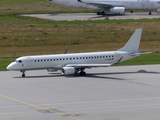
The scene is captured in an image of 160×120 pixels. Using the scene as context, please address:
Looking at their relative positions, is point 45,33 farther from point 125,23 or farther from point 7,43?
point 125,23

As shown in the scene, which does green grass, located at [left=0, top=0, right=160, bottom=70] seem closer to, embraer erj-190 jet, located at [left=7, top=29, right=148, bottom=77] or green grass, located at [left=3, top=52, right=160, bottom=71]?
green grass, located at [left=3, top=52, right=160, bottom=71]

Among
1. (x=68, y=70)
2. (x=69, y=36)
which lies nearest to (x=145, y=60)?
(x=68, y=70)

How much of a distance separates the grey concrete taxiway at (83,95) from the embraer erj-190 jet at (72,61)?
1.13 meters

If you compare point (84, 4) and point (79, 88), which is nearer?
point (79, 88)

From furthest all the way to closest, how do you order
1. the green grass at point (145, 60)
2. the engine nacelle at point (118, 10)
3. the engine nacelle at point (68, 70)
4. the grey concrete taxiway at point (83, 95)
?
the engine nacelle at point (118, 10) < the green grass at point (145, 60) < the engine nacelle at point (68, 70) < the grey concrete taxiway at point (83, 95)

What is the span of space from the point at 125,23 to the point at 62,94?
217 feet

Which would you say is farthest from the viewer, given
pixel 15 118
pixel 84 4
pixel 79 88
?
pixel 84 4

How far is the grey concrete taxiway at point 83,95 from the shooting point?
1182 inches

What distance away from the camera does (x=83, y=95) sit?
37531 mm

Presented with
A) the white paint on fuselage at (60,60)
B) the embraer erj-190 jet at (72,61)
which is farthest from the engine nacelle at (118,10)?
the white paint on fuselage at (60,60)

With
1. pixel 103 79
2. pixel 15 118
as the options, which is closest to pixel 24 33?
pixel 103 79

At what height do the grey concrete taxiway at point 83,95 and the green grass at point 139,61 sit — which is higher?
the grey concrete taxiway at point 83,95

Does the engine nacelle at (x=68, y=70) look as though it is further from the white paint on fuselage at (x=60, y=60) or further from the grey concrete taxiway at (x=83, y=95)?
the white paint on fuselage at (x=60, y=60)

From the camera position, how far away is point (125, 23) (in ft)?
334
